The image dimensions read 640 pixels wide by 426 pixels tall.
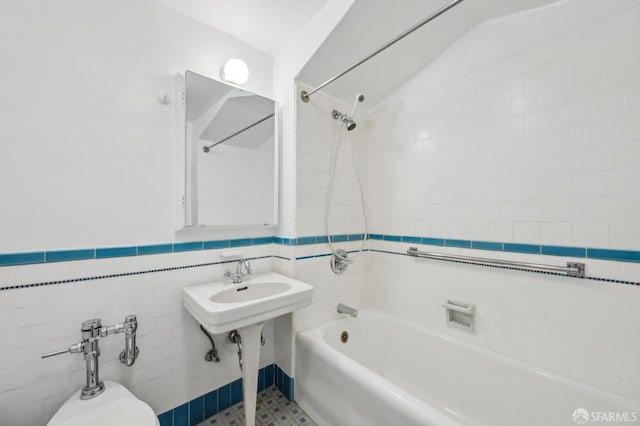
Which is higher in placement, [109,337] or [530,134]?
[530,134]

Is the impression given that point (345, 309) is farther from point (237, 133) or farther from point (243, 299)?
point (237, 133)

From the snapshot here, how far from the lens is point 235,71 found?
1.52 m

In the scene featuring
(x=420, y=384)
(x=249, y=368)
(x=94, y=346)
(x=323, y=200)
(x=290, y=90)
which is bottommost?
(x=420, y=384)

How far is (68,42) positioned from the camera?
3.60 feet

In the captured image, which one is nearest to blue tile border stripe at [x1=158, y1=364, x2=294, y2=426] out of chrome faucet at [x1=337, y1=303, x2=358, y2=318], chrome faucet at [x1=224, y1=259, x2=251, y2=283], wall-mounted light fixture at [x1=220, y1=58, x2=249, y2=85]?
chrome faucet at [x1=337, y1=303, x2=358, y2=318]

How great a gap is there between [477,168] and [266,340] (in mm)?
1746

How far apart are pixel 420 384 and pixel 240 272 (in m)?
1.34

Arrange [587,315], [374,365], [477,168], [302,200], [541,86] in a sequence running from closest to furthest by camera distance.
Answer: [587,315], [541,86], [477,168], [302,200], [374,365]

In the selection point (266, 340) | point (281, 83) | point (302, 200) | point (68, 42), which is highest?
point (281, 83)

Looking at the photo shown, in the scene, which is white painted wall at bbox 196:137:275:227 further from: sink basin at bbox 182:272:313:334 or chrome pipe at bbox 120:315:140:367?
chrome pipe at bbox 120:315:140:367

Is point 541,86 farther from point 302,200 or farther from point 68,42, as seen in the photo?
point 68,42

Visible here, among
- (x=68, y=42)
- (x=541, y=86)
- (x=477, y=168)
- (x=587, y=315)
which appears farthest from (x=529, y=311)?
(x=68, y=42)

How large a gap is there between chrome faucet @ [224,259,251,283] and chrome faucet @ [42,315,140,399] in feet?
1.64

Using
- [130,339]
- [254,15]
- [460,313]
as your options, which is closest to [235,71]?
[254,15]
